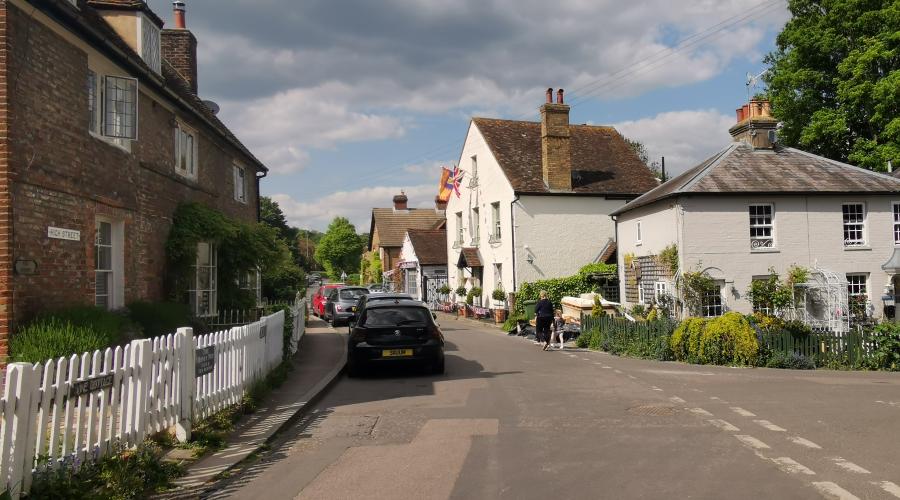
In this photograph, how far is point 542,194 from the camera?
98.8 feet

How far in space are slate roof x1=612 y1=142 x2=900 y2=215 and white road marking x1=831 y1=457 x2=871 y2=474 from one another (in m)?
15.3

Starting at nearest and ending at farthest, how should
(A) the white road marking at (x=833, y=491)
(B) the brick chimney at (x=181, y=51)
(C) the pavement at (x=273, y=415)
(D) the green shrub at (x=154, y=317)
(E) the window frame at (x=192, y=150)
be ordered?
(A) the white road marking at (x=833, y=491) < (C) the pavement at (x=273, y=415) < (D) the green shrub at (x=154, y=317) < (E) the window frame at (x=192, y=150) < (B) the brick chimney at (x=181, y=51)

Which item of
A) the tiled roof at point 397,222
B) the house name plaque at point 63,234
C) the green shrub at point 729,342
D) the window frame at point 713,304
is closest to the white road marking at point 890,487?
the green shrub at point 729,342

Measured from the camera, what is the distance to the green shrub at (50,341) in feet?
27.3

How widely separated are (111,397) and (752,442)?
6589mm

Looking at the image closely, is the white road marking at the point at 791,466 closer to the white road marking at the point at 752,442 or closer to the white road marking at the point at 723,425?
the white road marking at the point at 752,442

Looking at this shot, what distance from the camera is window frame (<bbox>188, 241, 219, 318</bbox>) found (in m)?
15.7

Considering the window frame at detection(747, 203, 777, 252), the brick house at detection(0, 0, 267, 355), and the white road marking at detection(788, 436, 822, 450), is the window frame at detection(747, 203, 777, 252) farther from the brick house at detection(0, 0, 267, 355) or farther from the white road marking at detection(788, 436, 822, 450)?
the brick house at detection(0, 0, 267, 355)

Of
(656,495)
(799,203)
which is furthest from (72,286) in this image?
(799,203)

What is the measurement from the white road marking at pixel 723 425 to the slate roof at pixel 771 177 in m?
13.5

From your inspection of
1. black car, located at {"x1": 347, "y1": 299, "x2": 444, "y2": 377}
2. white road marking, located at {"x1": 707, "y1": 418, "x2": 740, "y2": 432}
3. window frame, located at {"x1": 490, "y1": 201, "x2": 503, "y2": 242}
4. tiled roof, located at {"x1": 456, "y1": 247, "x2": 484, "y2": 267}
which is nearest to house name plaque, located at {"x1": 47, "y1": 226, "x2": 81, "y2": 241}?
black car, located at {"x1": 347, "y1": 299, "x2": 444, "y2": 377}

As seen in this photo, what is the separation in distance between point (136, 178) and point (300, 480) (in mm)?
8619

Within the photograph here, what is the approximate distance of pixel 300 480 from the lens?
247 inches

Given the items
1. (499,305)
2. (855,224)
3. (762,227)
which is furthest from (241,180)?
(855,224)
